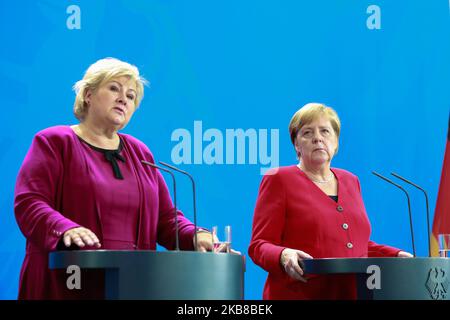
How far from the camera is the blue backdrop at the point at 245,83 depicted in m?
4.39

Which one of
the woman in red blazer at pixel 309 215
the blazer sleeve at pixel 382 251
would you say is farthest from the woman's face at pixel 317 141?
the blazer sleeve at pixel 382 251

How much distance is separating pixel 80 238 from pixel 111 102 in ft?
2.50

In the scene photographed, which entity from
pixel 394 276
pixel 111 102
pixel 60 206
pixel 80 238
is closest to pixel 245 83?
pixel 111 102

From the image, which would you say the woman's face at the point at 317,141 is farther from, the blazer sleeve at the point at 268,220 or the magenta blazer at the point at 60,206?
the magenta blazer at the point at 60,206

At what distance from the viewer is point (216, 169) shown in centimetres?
445

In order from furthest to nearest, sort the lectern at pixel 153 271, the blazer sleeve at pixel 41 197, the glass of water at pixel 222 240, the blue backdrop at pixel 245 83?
the blue backdrop at pixel 245 83
the glass of water at pixel 222 240
the blazer sleeve at pixel 41 197
the lectern at pixel 153 271

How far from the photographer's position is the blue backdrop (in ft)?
14.4

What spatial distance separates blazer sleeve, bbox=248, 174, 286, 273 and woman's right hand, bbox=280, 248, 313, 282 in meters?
0.12

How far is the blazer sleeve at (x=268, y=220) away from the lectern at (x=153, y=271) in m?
0.64

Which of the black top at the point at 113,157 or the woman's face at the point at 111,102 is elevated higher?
the woman's face at the point at 111,102

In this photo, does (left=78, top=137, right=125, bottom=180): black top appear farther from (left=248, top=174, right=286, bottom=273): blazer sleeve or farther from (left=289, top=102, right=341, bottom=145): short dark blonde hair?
(left=289, top=102, right=341, bottom=145): short dark blonde hair

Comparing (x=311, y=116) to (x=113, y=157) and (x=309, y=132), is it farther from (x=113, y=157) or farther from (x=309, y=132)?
(x=113, y=157)

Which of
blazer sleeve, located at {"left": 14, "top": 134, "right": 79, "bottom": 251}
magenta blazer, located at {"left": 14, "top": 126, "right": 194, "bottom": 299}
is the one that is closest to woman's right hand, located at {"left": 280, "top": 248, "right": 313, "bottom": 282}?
magenta blazer, located at {"left": 14, "top": 126, "right": 194, "bottom": 299}
